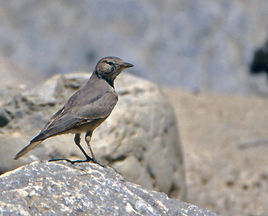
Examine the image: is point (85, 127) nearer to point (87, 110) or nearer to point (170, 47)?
point (87, 110)

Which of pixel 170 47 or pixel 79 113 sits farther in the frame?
pixel 170 47

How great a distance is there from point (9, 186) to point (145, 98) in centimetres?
321

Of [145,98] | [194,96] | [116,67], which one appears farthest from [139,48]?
[116,67]

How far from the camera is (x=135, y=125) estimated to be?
6.25m

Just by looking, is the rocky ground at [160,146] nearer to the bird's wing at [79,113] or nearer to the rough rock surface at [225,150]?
the rough rock surface at [225,150]

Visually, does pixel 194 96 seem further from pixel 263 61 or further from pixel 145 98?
pixel 145 98

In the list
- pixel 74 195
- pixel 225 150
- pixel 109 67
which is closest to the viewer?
pixel 74 195

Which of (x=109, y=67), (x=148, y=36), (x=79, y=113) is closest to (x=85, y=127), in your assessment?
(x=79, y=113)

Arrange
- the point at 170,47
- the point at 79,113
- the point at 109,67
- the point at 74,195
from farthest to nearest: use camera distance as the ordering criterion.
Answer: the point at 170,47, the point at 109,67, the point at 79,113, the point at 74,195

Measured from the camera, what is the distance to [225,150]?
880 cm

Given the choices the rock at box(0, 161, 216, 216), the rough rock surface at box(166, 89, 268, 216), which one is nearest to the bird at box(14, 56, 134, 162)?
the rock at box(0, 161, 216, 216)

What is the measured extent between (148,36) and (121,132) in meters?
4.26

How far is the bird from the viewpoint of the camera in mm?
4587

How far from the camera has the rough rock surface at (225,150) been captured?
303 inches
